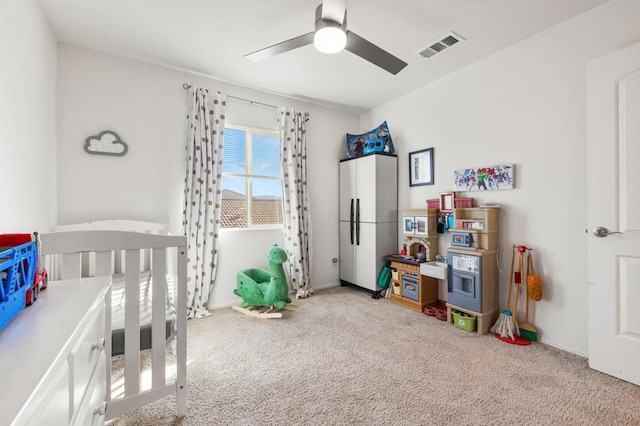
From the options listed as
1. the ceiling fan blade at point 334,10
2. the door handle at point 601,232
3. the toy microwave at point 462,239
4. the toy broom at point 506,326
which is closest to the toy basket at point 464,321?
the toy broom at point 506,326

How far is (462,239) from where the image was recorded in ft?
8.56

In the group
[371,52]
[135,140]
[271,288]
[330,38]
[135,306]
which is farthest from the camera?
[271,288]

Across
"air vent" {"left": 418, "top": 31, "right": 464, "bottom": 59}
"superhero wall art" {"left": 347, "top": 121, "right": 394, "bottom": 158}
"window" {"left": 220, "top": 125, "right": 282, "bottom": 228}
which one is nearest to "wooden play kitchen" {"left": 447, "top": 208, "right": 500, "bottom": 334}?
"superhero wall art" {"left": 347, "top": 121, "right": 394, "bottom": 158}

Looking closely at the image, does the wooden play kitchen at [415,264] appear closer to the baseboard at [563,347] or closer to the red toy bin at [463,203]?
the red toy bin at [463,203]

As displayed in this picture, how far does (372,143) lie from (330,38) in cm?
194

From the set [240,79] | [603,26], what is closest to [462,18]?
[603,26]

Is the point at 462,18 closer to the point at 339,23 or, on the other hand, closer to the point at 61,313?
the point at 339,23

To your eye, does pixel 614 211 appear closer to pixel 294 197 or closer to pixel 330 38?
pixel 330 38

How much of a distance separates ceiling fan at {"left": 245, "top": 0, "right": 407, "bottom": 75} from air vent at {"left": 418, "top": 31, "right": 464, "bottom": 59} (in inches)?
23.4

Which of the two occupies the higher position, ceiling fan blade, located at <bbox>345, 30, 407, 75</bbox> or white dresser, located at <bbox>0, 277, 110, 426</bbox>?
ceiling fan blade, located at <bbox>345, 30, 407, 75</bbox>

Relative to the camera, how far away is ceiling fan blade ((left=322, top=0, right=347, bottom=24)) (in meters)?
1.59

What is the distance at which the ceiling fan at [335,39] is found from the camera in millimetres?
1650

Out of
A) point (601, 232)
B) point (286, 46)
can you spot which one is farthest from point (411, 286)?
point (286, 46)

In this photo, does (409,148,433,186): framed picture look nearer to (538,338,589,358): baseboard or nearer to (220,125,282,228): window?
(220,125,282,228): window
